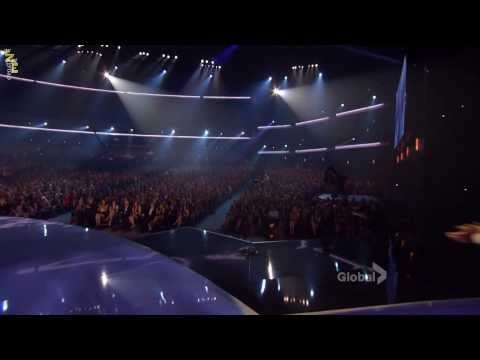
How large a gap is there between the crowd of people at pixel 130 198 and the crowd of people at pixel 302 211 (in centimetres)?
30

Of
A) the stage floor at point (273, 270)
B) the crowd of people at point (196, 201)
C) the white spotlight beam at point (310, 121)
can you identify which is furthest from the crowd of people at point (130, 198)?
the white spotlight beam at point (310, 121)

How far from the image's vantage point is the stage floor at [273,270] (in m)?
3.06

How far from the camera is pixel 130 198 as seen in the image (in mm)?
3701

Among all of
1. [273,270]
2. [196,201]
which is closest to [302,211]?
[273,270]

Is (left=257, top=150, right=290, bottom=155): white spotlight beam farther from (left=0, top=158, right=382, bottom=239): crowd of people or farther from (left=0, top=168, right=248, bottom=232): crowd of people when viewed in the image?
(left=0, top=168, right=248, bottom=232): crowd of people

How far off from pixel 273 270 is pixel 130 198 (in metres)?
1.86

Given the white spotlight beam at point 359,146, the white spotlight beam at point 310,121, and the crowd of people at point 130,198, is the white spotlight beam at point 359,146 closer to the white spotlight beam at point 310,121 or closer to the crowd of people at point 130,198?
the white spotlight beam at point 310,121

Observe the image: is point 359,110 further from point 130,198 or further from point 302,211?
point 130,198

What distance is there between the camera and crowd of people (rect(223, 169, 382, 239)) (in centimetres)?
342

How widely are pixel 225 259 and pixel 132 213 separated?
1.22 meters

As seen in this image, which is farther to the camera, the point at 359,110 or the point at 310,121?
the point at 310,121
